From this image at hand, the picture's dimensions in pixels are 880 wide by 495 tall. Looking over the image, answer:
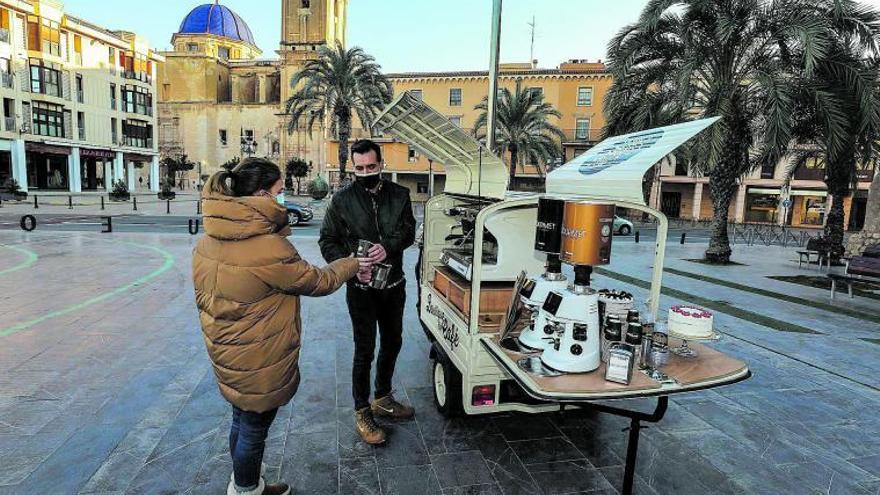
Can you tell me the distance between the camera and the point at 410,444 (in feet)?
12.3

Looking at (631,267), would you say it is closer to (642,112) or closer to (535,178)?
(642,112)

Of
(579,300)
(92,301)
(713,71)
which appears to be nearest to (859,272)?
(713,71)

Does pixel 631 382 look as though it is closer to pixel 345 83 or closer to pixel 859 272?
pixel 859 272

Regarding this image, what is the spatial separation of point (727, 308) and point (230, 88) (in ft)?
263

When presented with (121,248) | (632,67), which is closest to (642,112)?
(632,67)

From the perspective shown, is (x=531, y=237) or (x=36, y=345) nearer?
(x=531, y=237)

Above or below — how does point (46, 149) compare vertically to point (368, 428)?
above

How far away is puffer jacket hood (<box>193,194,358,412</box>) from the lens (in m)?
2.46

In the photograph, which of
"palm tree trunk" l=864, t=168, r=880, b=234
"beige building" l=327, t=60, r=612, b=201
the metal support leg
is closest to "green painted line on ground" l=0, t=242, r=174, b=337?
the metal support leg

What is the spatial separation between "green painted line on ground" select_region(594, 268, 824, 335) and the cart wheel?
619 centimetres

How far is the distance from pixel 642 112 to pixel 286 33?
2393 inches

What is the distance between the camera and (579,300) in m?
2.74

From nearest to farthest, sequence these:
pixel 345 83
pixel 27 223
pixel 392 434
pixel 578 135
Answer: pixel 392 434 < pixel 27 223 < pixel 345 83 < pixel 578 135

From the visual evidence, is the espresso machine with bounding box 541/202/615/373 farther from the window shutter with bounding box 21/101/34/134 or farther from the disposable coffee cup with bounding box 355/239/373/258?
the window shutter with bounding box 21/101/34/134
